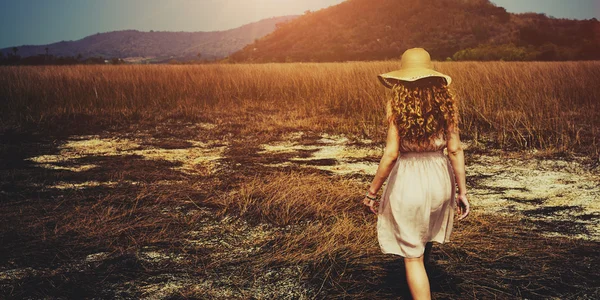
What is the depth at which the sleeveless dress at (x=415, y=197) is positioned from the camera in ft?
6.66

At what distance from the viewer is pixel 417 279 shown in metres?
2.03

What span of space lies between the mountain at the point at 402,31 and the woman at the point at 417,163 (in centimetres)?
4306

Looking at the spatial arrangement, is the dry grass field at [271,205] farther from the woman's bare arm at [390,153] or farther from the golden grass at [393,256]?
the woman's bare arm at [390,153]

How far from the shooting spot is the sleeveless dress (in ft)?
6.66

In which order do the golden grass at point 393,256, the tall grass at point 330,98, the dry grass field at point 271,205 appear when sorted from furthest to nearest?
the tall grass at point 330,98 < the dry grass field at point 271,205 < the golden grass at point 393,256

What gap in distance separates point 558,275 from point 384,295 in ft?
3.69

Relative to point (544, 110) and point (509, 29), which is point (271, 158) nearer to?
point (544, 110)

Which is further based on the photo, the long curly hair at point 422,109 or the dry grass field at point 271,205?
the dry grass field at point 271,205

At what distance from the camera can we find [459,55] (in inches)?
1371

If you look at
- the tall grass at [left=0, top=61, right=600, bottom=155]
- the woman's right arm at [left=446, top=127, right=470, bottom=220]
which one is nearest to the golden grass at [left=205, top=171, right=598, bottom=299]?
the woman's right arm at [left=446, top=127, right=470, bottom=220]

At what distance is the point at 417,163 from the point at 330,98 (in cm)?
910

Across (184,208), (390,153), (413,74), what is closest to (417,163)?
(390,153)


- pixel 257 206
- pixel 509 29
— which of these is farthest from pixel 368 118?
pixel 509 29

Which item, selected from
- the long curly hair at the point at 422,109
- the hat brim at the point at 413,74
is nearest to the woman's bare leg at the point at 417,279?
the long curly hair at the point at 422,109
